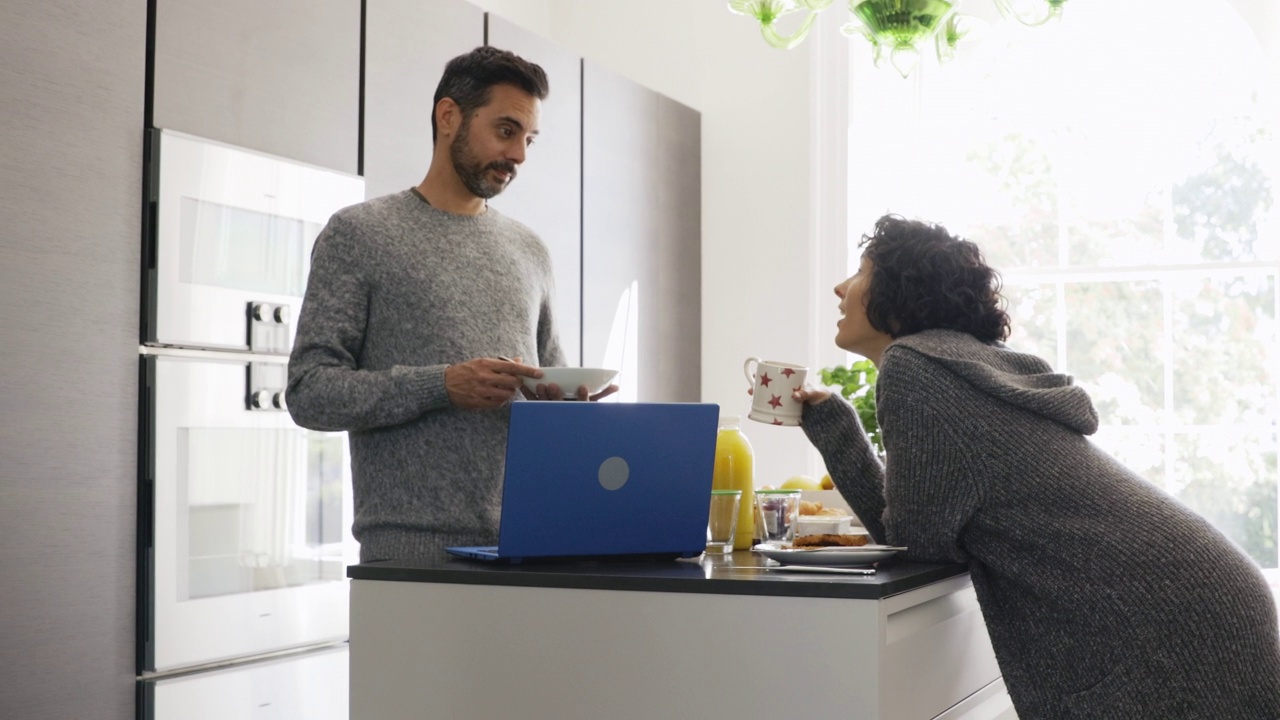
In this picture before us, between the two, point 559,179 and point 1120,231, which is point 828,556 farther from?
point 1120,231

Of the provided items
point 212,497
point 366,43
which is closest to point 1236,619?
point 212,497

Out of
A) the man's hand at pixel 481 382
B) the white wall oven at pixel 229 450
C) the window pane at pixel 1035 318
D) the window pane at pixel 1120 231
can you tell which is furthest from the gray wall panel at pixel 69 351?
the window pane at pixel 1120 231

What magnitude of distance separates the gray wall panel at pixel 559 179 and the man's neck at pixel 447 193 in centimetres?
135

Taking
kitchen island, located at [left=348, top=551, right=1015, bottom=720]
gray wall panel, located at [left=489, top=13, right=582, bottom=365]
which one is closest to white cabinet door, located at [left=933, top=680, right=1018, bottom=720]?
kitchen island, located at [left=348, top=551, right=1015, bottom=720]

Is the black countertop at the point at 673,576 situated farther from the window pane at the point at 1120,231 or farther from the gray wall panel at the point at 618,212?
the window pane at the point at 1120,231

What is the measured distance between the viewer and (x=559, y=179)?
144 inches

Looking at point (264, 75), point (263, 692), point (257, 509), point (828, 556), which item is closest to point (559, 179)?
point (264, 75)

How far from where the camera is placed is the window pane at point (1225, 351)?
164 inches

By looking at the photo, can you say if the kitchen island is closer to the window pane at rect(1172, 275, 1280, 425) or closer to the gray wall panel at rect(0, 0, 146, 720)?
the gray wall panel at rect(0, 0, 146, 720)

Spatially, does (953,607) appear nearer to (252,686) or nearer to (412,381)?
(412,381)

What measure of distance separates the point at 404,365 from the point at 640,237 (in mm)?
2260

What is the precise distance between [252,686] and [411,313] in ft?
3.14

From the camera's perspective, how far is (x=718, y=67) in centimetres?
457

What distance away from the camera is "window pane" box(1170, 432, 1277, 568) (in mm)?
4160
